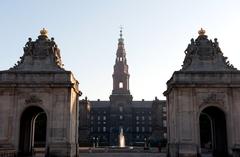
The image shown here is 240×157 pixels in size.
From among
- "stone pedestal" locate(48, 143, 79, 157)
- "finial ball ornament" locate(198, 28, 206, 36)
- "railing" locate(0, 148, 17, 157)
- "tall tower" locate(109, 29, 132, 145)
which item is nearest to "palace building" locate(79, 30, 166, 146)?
"tall tower" locate(109, 29, 132, 145)

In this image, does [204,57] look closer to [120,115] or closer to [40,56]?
[40,56]

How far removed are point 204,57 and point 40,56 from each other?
17.3 m

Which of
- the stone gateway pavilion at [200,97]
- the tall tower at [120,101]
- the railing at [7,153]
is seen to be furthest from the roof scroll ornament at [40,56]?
the tall tower at [120,101]

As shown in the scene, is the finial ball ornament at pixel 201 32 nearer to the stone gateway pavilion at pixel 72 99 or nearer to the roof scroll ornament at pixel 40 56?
the stone gateway pavilion at pixel 72 99

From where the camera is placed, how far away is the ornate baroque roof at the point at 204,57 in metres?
39.8

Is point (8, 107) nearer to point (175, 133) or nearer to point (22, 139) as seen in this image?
point (22, 139)

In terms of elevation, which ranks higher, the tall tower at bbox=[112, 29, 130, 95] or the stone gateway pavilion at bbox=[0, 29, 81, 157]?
the tall tower at bbox=[112, 29, 130, 95]

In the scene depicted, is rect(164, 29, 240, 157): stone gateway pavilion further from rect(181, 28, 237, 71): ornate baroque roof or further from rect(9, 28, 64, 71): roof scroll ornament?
rect(9, 28, 64, 71): roof scroll ornament

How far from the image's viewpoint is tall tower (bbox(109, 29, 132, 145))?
430 feet

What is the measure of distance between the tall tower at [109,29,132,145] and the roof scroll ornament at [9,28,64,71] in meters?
88.7

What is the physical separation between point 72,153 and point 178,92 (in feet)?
40.7

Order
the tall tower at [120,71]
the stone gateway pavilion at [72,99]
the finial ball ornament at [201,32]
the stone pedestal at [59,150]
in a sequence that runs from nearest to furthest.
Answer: the stone pedestal at [59,150] → the stone gateway pavilion at [72,99] → the finial ball ornament at [201,32] → the tall tower at [120,71]

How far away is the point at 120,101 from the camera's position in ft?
453

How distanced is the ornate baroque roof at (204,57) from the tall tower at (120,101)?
8884cm
